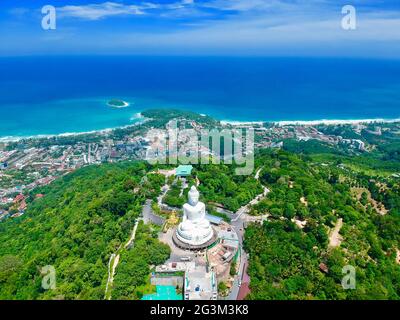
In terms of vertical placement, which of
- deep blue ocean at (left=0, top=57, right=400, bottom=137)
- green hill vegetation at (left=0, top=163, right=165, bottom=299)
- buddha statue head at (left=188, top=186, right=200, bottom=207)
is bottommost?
green hill vegetation at (left=0, top=163, right=165, bottom=299)

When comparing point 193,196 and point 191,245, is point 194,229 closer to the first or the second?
point 191,245

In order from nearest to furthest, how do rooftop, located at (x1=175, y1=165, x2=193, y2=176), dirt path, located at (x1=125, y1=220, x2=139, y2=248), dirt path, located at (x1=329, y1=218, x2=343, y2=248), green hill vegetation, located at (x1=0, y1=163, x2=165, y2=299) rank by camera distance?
1. green hill vegetation, located at (x1=0, y1=163, x2=165, y2=299)
2. dirt path, located at (x1=125, y1=220, x2=139, y2=248)
3. dirt path, located at (x1=329, y1=218, x2=343, y2=248)
4. rooftop, located at (x1=175, y1=165, x2=193, y2=176)

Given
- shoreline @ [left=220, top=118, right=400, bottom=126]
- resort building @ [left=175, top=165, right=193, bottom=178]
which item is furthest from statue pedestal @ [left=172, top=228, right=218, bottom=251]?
shoreline @ [left=220, top=118, right=400, bottom=126]

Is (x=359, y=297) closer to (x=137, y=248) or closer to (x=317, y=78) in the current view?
(x=137, y=248)

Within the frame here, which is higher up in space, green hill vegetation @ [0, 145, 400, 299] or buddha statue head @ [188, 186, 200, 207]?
buddha statue head @ [188, 186, 200, 207]

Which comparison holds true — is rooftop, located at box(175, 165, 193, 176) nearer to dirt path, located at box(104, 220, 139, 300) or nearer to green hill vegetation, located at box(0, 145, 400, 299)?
green hill vegetation, located at box(0, 145, 400, 299)

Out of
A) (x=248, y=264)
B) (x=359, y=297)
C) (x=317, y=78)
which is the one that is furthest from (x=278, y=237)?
(x=317, y=78)

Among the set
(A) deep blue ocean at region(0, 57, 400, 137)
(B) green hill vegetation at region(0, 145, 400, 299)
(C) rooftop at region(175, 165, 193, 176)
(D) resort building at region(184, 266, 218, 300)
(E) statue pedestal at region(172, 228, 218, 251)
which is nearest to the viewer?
(D) resort building at region(184, 266, 218, 300)
